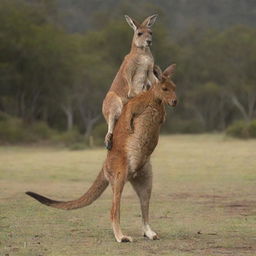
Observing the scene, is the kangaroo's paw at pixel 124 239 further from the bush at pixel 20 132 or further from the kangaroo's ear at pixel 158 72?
the bush at pixel 20 132

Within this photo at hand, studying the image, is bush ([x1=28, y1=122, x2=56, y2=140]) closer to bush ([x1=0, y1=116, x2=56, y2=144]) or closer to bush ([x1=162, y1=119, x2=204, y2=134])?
bush ([x1=0, y1=116, x2=56, y2=144])

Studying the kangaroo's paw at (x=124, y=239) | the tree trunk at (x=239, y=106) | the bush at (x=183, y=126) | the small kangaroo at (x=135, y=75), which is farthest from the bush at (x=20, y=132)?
the kangaroo's paw at (x=124, y=239)

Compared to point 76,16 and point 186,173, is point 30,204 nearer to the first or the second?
point 186,173

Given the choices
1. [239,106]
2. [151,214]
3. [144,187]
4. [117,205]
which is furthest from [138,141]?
[239,106]

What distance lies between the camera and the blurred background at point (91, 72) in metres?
36.2

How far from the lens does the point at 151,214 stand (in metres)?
10.3

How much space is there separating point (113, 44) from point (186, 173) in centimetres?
3609

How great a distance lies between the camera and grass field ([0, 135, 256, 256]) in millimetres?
7445

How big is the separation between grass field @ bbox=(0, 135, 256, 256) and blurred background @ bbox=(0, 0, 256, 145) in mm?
14068

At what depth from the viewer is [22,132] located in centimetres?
3319

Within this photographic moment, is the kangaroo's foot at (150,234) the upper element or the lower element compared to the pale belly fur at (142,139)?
lower

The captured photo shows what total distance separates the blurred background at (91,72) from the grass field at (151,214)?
554 inches

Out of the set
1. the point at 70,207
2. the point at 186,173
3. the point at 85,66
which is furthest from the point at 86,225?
the point at 85,66

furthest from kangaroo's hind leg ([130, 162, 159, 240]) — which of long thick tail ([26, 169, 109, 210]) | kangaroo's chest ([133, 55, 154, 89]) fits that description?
kangaroo's chest ([133, 55, 154, 89])
